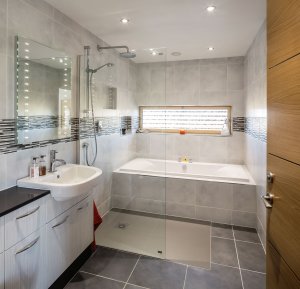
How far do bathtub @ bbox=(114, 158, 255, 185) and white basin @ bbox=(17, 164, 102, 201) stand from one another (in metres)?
0.98

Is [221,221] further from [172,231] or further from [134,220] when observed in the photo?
[134,220]

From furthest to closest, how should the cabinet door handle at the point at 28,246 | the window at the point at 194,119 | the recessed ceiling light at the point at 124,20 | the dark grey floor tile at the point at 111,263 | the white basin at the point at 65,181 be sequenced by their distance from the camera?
the window at the point at 194,119
the recessed ceiling light at the point at 124,20
the dark grey floor tile at the point at 111,263
the white basin at the point at 65,181
the cabinet door handle at the point at 28,246

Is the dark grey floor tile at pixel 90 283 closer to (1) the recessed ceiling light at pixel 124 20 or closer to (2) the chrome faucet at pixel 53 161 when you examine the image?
(2) the chrome faucet at pixel 53 161

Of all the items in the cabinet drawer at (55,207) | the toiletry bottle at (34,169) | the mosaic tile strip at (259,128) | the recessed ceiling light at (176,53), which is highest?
the recessed ceiling light at (176,53)

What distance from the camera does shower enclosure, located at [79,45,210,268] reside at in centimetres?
259

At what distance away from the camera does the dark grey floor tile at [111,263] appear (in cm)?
207

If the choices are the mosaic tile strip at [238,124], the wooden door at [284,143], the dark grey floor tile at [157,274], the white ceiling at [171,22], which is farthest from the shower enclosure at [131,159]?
the mosaic tile strip at [238,124]

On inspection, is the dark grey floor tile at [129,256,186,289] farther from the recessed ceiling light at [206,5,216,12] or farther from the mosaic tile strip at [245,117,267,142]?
the recessed ceiling light at [206,5,216,12]

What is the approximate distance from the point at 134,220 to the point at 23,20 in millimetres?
2462

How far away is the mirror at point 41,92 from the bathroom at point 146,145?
0.01 m

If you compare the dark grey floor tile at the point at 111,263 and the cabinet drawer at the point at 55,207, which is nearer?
the cabinet drawer at the point at 55,207

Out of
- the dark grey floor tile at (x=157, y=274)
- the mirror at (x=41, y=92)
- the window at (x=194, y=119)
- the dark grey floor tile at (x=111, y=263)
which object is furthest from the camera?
the window at (x=194, y=119)

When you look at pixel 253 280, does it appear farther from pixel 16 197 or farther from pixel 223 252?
pixel 16 197

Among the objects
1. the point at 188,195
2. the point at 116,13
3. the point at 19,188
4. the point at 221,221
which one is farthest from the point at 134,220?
the point at 116,13
